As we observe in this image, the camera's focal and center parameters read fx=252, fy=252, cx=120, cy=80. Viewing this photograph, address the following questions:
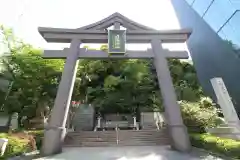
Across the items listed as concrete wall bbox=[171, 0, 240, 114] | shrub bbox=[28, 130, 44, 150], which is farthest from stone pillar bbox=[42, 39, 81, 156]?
concrete wall bbox=[171, 0, 240, 114]

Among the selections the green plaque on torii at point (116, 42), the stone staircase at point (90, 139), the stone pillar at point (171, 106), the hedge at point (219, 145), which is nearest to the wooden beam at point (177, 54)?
the stone pillar at point (171, 106)

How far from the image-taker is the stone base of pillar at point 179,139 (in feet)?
40.5

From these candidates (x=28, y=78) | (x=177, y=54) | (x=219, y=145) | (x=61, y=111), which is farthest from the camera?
(x=28, y=78)

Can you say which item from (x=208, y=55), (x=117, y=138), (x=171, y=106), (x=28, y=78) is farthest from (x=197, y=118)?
(x=28, y=78)

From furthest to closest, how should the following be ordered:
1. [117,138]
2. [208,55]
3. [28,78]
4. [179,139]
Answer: [208,55] → [28,78] → [117,138] → [179,139]

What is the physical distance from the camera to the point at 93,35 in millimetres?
15523

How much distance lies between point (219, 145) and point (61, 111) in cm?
766

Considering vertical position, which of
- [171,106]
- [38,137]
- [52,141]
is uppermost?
[171,106]

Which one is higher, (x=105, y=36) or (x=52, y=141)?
(x=105, y=36)

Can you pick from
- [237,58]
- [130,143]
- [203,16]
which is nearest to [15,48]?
[130,143]

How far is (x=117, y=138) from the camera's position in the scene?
14.7m

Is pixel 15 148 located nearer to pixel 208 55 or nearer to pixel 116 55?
pixel 116 55

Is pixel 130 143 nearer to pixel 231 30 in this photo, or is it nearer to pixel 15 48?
pixel 231 30

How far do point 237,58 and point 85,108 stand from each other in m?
12.7
